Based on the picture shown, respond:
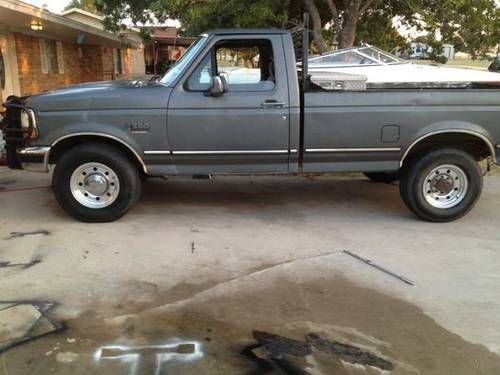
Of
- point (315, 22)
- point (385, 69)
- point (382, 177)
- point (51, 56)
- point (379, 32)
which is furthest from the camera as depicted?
point (51, 56)

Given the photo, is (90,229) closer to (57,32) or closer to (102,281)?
(102,281)

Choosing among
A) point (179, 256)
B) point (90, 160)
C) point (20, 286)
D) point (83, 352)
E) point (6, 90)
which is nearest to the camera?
point (83, 352)

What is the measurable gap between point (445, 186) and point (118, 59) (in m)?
24.1

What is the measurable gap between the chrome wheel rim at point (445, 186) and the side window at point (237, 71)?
6.88 ft

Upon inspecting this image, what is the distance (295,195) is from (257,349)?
4037 millimetres

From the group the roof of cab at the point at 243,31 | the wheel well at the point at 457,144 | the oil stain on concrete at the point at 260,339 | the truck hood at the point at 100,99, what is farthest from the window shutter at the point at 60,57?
the oil stain on concrete at the point at 260,339

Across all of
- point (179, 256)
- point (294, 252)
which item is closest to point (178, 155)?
point (179, 256)

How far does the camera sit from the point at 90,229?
5824 mm

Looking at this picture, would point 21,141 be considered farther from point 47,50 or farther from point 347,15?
point 47,50

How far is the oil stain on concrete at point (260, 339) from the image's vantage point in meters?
3.26

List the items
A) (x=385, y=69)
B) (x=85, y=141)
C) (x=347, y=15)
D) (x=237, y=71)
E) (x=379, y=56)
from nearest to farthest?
(x=85, y=141) < (x=237, y=71) < (x=385, y=69) < (x=379, y=56) < (x=347, y=15)

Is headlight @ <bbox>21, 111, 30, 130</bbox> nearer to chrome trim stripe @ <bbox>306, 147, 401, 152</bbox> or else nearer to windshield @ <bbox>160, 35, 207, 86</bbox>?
windshield @ <bbox>160, 35, 207, 86</bbox>

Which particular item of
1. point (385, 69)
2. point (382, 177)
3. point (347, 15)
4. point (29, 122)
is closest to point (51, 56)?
point (347, 15)

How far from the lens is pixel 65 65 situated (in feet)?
64.5
